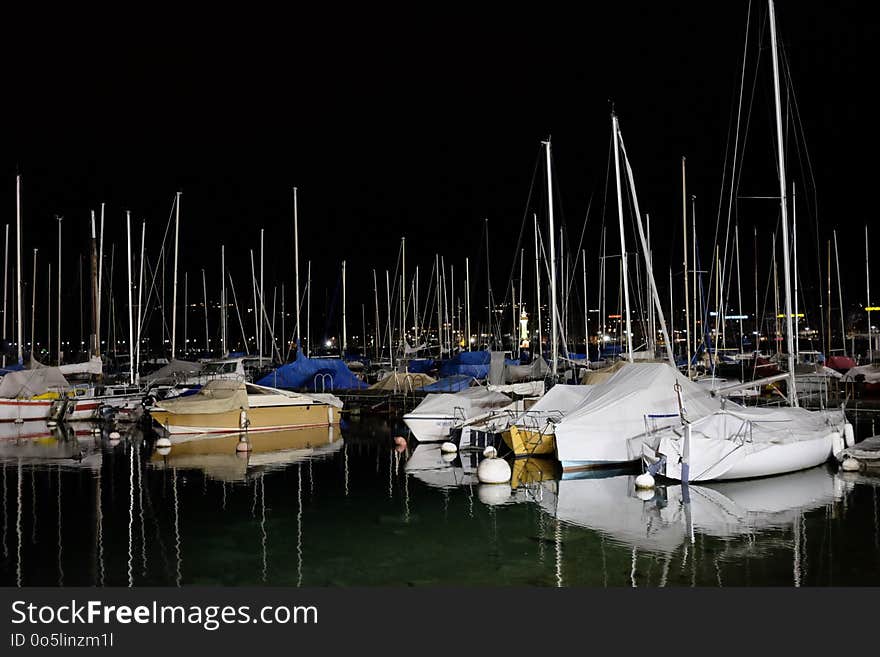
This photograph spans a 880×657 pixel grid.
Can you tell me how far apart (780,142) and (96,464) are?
80.8ft

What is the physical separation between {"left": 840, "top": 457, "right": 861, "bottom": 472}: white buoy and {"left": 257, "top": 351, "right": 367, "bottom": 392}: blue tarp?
99.6 feet

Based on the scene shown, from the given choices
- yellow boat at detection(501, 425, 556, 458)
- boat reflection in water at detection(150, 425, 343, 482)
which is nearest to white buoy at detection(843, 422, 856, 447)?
yellow boat at detection(501, 425, 556, 458)

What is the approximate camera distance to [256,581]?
13469 millimetres

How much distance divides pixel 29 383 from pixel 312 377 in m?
15.0

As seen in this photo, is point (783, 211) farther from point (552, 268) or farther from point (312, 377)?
point (312, 377)

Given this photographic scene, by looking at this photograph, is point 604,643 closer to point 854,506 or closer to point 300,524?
point 300,524

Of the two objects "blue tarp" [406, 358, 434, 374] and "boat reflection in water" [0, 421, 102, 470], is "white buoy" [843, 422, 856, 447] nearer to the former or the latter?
"boat reflection in water" [0, 421, 102, 470]

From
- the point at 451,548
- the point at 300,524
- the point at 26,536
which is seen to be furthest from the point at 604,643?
the point at 26,536

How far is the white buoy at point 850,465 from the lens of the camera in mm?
23188

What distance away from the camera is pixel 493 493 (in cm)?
2109

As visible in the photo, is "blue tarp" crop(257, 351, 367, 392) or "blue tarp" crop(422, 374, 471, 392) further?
"blue tarp" crop(257, 351, 367, 392)

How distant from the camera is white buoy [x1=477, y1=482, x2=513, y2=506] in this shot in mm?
20047

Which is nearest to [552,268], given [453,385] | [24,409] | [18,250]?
[453,385]

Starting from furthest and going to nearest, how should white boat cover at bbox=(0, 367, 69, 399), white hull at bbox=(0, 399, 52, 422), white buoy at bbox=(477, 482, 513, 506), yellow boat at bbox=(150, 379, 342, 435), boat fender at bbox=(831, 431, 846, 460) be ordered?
white boat cover at bbox=(0, 367, 69, 399) → white hull at bbox=(0, 399, 52, 422) → yellow boat at bbox=(150, 379, 342, 435) → boat fender at bbox=(831, 431, 846, 460) → white buoy at bbox=(477, 482, 513, 506)
